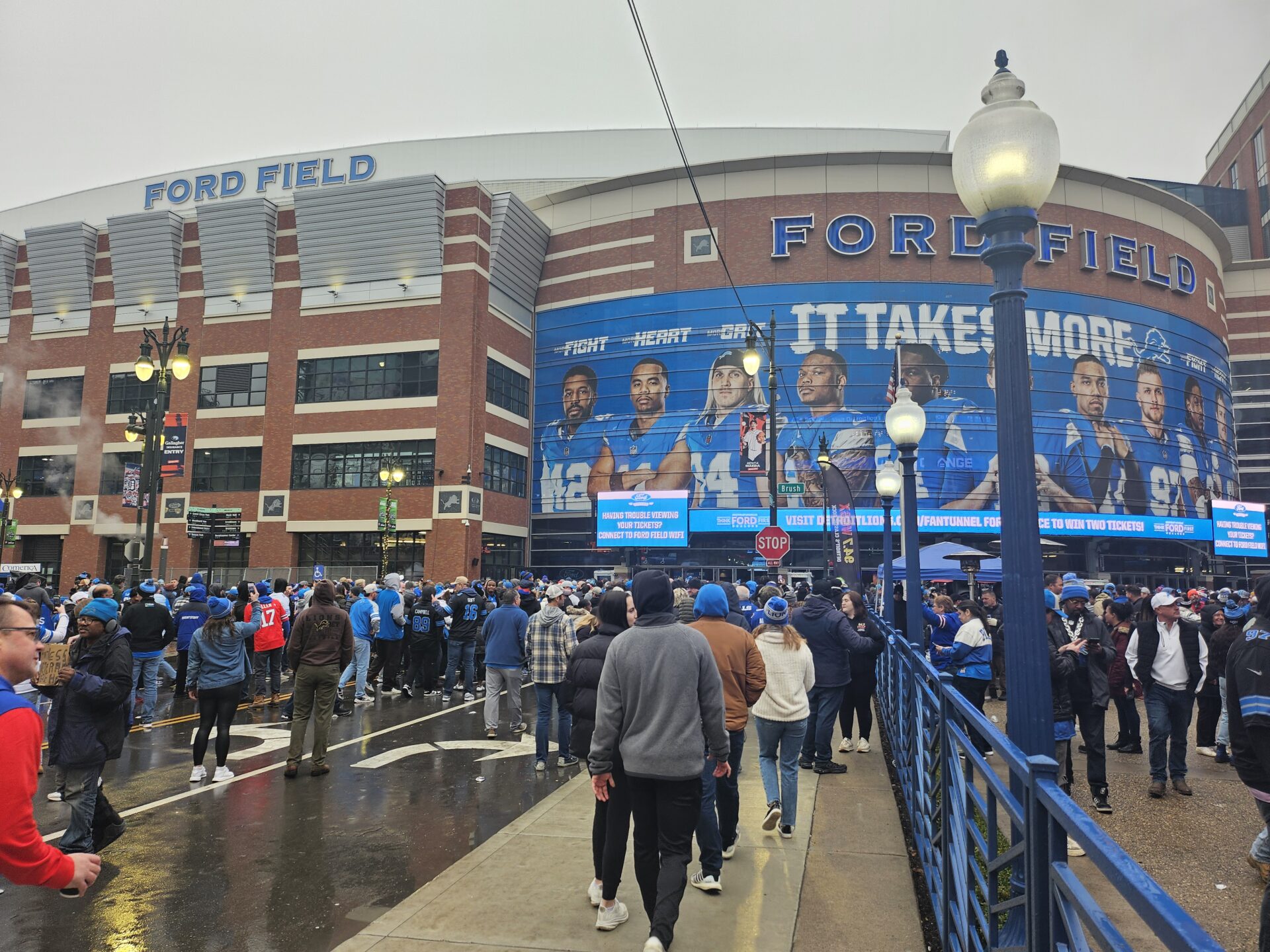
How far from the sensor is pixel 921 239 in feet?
151

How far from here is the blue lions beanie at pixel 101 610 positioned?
7008mm

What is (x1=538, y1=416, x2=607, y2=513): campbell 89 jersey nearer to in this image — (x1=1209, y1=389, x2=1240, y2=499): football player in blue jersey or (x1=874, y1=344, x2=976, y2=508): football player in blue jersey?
(x1=874, y1=344, x2=976, y2=508): football player in blue jersey

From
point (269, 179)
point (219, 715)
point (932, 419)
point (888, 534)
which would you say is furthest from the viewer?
point (269, 179)

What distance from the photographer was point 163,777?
9266 millimetres

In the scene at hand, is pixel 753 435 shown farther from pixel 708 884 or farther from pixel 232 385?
pixel 708 884

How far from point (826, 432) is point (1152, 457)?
65.5ft

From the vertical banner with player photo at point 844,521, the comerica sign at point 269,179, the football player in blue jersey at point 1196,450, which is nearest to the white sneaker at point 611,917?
the vertical banner with player photo at point 844,521

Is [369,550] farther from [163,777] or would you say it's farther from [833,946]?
[833,946]

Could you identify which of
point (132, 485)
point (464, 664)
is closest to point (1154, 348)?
point (464, 664)

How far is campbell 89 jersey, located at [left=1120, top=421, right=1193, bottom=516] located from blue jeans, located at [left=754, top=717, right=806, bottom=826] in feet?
157

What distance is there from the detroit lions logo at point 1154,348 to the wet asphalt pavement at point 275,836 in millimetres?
49676

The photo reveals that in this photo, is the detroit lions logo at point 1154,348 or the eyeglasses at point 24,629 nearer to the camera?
the eyeglasses at point 24,629

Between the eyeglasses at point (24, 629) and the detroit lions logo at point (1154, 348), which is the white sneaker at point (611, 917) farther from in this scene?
the detroit lions logo at point (1154, 348)

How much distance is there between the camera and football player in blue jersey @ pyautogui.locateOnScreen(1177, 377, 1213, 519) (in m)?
48.8
